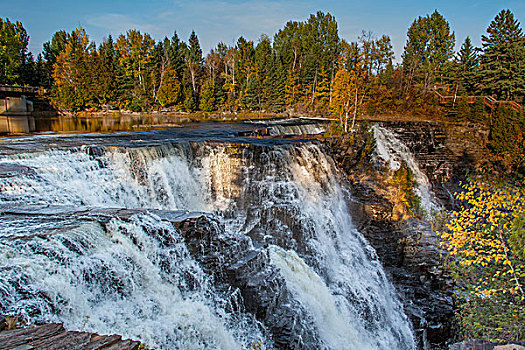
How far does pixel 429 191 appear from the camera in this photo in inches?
916

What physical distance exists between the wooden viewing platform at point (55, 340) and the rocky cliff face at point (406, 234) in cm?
859

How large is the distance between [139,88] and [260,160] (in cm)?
4227

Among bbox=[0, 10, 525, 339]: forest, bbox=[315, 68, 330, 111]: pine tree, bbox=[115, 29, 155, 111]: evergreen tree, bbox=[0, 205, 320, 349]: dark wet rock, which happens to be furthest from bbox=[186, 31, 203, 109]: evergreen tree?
bbox=[0, 205, 320, 349]: dark wet rock

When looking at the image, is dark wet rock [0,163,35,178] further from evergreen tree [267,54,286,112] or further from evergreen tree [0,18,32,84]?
evergreen tree [0,18,32,84]

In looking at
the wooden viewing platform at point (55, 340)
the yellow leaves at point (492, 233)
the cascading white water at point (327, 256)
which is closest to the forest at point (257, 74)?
the cascading white water at point (327, 256)

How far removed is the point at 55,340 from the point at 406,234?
1528cm

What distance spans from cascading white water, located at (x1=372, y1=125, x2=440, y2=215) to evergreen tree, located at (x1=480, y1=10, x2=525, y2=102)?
18.9 meters

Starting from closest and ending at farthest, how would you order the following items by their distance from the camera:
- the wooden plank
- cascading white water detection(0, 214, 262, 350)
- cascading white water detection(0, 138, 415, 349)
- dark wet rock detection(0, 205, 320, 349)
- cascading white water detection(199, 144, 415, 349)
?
the wooden plank < cascading white water detection(0, 214, 262, 350) < cascading white water detection(0, 138, 415, 349) < dark wet rock detection(0, 205, 320, 349) < cascading white water detection(199, 144, 415, 349)

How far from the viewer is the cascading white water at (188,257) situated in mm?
6277

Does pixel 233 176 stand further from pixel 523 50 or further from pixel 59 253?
pixel 523 50

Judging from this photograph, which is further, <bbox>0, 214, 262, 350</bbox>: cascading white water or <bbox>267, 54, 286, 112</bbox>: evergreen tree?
<bbox>267, 54, 286, 112</bbox>: evergreen tree

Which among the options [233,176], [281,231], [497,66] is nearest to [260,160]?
[233,176]

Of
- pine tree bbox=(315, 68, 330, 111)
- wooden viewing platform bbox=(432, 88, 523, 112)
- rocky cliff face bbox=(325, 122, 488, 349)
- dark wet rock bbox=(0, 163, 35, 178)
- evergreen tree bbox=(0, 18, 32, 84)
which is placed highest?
evergreen tree bbox=(0, 18, 32, 84)

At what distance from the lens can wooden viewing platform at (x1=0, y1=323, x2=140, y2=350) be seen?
372 centimetres
